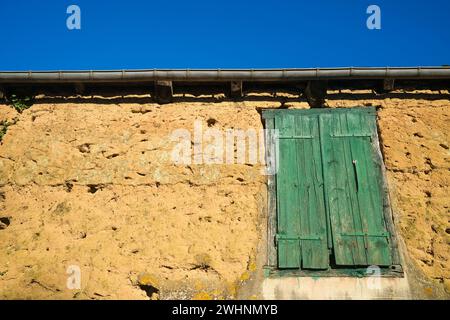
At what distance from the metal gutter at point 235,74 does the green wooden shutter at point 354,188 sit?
1.67 ft

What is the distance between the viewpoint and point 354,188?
4711mm

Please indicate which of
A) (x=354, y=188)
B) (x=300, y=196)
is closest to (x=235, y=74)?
(x=300, y=196)

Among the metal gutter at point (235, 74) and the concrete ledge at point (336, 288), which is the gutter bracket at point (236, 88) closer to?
the metal gutter at point (235, 74)

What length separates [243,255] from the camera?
443 cm

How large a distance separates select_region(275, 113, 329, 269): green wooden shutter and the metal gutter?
1.83 feet

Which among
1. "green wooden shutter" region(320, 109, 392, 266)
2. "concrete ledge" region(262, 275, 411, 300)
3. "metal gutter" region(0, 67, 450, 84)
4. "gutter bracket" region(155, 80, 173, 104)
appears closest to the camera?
"concrete ledge" region(262, 275, 411, 300)

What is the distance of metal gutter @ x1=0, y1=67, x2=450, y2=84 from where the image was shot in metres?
5.14

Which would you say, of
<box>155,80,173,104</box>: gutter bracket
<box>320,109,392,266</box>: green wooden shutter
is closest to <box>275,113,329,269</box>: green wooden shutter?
<box>320,109,392,266</box>: green wooden shutter

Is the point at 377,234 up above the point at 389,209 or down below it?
below

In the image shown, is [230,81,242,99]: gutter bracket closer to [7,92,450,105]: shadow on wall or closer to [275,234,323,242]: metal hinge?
[7,92,450,105]: shadow on wall

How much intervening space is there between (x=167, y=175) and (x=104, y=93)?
161cm

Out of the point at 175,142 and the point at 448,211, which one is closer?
the point at 448,211

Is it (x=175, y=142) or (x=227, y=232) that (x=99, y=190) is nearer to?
(x=175, y=142)

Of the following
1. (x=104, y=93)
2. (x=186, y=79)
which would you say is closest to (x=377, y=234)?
(x=186, y=79)
